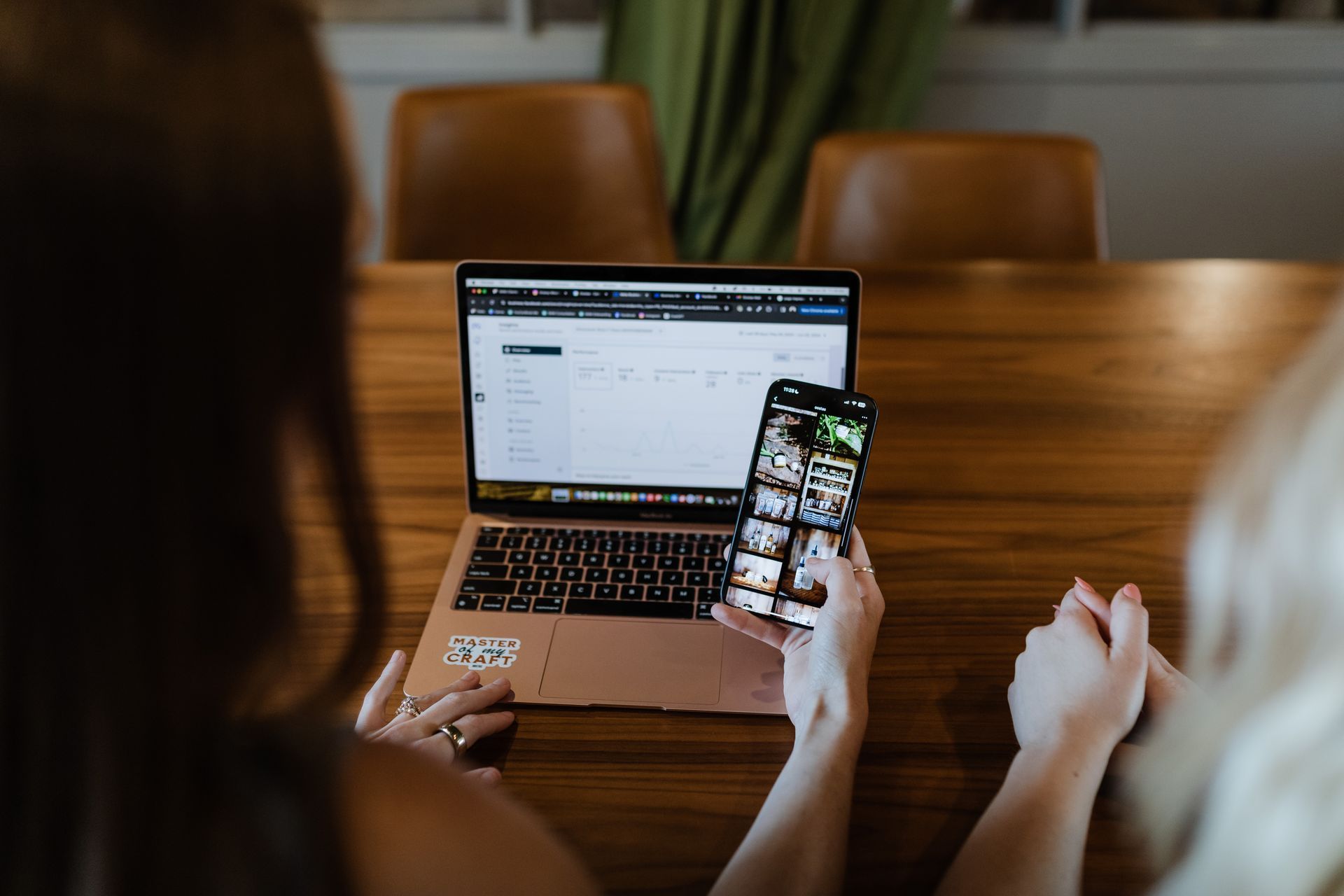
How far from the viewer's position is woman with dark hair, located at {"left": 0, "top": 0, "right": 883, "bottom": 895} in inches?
13.0

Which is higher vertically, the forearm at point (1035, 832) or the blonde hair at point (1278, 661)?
the blonde hair at point (1278, 661)

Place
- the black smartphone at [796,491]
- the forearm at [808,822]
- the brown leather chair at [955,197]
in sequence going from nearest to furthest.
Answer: the forearm at [808,822] < the black smartphone at [796,491] < the brown leather chair at [955,197]

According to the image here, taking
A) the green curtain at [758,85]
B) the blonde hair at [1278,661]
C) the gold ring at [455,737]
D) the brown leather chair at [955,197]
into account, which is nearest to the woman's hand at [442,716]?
the gold ring at [455,737]

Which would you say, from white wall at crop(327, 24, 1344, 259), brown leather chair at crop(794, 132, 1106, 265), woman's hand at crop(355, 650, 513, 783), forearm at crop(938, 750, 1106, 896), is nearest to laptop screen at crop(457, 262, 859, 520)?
woman's hand at crop(355, 650, 513, 783)

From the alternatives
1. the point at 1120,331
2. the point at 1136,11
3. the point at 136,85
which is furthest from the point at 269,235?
the point at 1136,11

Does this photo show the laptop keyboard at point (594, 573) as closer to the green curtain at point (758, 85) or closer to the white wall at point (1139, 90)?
the green curtain at point (758, 85)

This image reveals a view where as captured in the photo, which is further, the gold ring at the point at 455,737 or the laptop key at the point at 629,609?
the laptop key at the point at 629,609

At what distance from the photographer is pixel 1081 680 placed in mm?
711

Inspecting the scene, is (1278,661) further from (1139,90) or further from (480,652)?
(1139,90)

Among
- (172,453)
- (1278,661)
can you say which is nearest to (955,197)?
(1278,661)

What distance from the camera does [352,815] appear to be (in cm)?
43

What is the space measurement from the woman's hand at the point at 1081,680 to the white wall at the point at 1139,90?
2.09 metres

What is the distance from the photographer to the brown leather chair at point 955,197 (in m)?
1.51

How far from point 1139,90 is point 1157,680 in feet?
7.45
